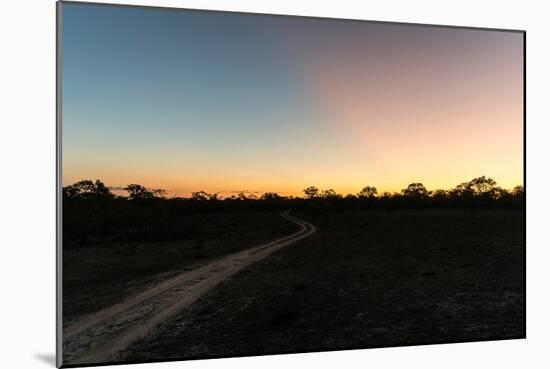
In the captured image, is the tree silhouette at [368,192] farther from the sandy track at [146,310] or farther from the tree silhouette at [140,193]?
the tree silhouette at [140,193]

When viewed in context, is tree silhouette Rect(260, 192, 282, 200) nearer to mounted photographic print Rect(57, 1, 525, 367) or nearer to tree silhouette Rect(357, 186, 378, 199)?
mounted photographic print Rect(57, 1, 525, 367)

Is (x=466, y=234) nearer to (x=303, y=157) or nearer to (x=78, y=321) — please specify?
(x=303, y=157)

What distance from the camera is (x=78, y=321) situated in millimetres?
6059

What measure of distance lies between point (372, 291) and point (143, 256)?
3.01 metres

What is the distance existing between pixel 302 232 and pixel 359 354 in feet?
5.54

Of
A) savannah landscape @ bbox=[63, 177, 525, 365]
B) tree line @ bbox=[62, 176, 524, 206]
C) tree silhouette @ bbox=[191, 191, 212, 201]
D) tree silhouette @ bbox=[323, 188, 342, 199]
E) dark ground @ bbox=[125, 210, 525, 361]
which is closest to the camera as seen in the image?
savannah landscape @ bbox=[63, 177, 525, 365]

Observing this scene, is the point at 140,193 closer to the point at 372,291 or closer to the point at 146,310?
the point at 146,310

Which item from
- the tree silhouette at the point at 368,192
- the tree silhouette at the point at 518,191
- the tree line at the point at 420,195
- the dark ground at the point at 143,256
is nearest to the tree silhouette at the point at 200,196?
the tree line at the point at 420,195

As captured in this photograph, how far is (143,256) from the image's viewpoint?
6.34 metres

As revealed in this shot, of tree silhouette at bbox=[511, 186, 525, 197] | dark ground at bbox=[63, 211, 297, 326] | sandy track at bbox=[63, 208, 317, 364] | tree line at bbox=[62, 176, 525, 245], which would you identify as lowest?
sandy track at bbox=[63, 208, 317, 364]

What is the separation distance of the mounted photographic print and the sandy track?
0.7 inches

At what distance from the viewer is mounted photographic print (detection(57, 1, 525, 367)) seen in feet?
20.3

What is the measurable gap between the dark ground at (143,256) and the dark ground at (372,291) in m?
0.41

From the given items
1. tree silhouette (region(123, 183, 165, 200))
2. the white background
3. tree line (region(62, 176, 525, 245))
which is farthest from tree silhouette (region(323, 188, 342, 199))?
tree silhouette (region(123, 183, 165, 200))
